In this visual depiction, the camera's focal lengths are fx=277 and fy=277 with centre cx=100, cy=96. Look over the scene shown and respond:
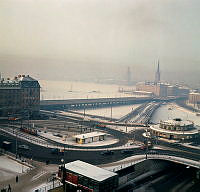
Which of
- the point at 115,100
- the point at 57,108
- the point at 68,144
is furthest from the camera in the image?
the point at 115,100

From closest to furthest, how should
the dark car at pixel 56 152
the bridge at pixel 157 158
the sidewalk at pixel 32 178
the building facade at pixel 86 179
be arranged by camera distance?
the building facade at pixel 86 179 → the sidewalk at pixel 32 178 → the bridge at pixel 157 158 → the dark car at pixel 56 152

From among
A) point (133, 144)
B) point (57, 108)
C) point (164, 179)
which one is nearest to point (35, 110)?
point (57, 108)

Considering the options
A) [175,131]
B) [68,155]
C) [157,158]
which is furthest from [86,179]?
[175,131]

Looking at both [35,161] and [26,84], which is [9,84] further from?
[35,161]

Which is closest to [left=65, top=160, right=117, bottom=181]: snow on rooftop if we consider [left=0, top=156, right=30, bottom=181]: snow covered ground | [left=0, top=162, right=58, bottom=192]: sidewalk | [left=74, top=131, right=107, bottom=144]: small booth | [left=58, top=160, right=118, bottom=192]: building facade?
[left=58, top=160, right=118, bottom=192]: building facade

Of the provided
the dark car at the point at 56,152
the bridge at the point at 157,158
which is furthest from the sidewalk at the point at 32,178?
the bridge at the point at 157,158

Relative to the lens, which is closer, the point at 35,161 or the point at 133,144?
the point at 35,161

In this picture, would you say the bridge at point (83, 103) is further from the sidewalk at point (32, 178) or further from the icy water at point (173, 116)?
the sidewalk at point (32, 178)

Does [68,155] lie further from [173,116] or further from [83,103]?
[83,103]
